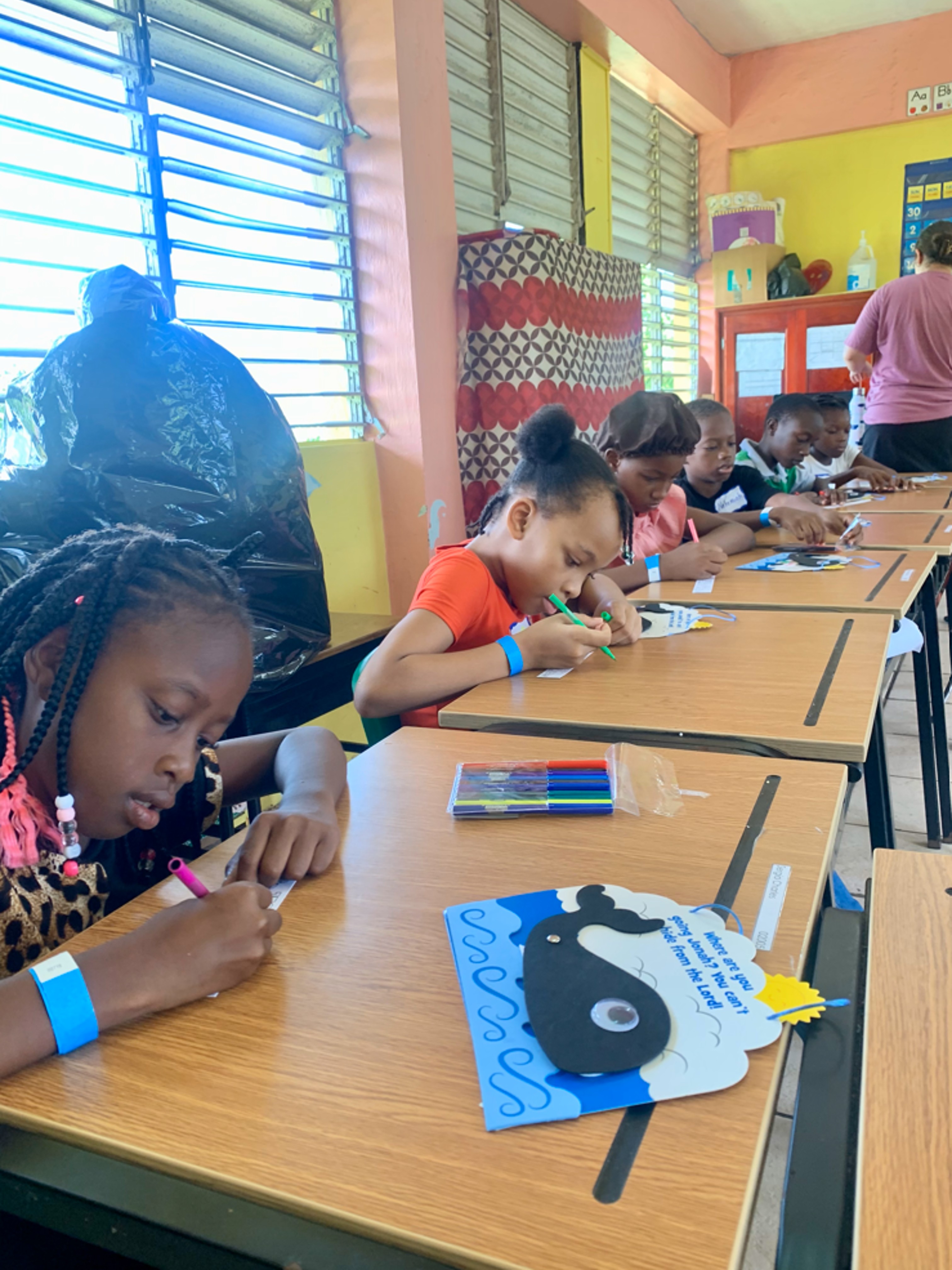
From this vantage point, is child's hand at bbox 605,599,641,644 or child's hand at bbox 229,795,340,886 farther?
child's hand at bbox 605,599,641,644

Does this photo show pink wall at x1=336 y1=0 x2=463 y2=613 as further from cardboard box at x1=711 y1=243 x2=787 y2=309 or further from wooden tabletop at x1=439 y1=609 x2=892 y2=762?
cardboard box at x1=711 y1=243 x2=787 y2=309

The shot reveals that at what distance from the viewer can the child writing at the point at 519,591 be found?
141 centimetres

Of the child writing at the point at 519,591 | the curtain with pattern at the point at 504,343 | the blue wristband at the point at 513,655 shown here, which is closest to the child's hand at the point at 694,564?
the child writing at the point at 519,591

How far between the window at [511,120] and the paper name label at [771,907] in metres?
2.94

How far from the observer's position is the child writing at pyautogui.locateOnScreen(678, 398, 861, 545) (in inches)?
104

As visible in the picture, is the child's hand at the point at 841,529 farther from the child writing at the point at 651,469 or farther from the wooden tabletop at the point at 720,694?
the wooden tabletop at the point at 720,694

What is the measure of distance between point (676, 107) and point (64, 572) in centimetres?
565

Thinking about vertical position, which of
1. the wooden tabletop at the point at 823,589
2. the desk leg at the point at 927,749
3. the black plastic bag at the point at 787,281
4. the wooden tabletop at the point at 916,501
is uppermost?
the black plastic bag at the point at 787,281

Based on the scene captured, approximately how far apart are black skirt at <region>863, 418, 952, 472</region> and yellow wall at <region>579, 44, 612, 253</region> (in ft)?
5.09

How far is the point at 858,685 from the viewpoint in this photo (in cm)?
127

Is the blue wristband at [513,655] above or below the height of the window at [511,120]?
below

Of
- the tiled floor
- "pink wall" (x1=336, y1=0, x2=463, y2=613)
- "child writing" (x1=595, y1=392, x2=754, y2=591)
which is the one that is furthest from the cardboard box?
"child writing" (x1=595, y1=392, x2=754, y2=591)

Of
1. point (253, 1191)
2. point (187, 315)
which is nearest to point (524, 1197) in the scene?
point (253, 1191)

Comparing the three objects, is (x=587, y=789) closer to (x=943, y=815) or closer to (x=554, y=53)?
(x=943, y=815)
